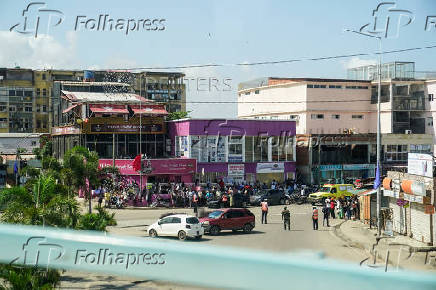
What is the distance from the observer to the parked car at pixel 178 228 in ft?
65.3

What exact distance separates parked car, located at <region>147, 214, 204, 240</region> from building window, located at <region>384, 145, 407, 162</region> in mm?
31567

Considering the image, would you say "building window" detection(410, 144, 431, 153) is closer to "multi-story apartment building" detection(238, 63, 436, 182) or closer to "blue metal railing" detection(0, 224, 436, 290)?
"multi-story apartment building" detection(238, 63, 436, 182)

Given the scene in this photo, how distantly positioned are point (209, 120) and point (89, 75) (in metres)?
30.5

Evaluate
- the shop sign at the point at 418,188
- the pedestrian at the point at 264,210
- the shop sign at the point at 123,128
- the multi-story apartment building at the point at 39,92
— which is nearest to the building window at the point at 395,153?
the shop sign at the point at 123,128

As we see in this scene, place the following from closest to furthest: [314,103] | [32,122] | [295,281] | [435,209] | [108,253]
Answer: [295,281] → [108,253] → [435,209] → [314,103] → [32,122]

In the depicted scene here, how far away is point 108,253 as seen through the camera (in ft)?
7.48

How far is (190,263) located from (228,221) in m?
22.4

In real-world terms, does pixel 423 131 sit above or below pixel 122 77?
below

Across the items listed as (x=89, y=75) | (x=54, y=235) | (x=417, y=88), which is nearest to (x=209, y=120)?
(x=417, y=88)

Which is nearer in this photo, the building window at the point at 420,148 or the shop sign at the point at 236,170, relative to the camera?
the shop sign at the point at 236,170

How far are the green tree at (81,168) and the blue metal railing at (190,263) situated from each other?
19713mm

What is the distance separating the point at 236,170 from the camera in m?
42.2

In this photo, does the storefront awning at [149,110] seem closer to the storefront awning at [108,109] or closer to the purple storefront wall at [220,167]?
A: the storefront awning at [108,109]

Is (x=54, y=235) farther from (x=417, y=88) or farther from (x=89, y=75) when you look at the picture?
Result: (x=89, y=75)
